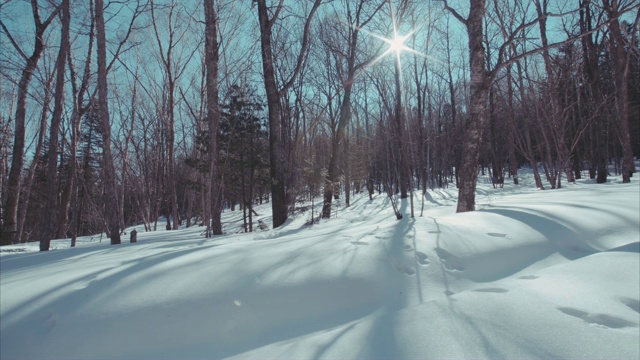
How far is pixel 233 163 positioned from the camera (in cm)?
1023

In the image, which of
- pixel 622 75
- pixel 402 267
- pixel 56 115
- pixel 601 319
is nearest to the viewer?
pixel 601 319

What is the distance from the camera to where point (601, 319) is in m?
1.90

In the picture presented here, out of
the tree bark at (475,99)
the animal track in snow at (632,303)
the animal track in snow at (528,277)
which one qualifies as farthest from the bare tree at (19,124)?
the animal track in snow at (632,303)

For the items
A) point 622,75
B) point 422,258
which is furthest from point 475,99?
point 622,75

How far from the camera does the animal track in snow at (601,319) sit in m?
1.85

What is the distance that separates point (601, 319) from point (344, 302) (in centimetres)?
164

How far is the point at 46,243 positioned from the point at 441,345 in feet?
25.7

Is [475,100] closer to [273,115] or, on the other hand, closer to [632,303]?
[632,303]

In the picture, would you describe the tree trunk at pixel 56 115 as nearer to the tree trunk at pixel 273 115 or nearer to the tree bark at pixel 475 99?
the tree trunk at pixel 273 115

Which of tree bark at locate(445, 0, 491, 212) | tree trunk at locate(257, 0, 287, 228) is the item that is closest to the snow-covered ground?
tree bark at locate(445, 0, 491, 212)

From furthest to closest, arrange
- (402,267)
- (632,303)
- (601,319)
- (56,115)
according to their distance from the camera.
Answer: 1. (56,115)
2. (402,267)
3. (632,303)
4. (601,319)

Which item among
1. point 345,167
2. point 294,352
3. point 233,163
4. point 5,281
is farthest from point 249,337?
point 345,167

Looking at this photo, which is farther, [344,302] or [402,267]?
[402,267]

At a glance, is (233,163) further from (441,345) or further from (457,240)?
(441,345)
